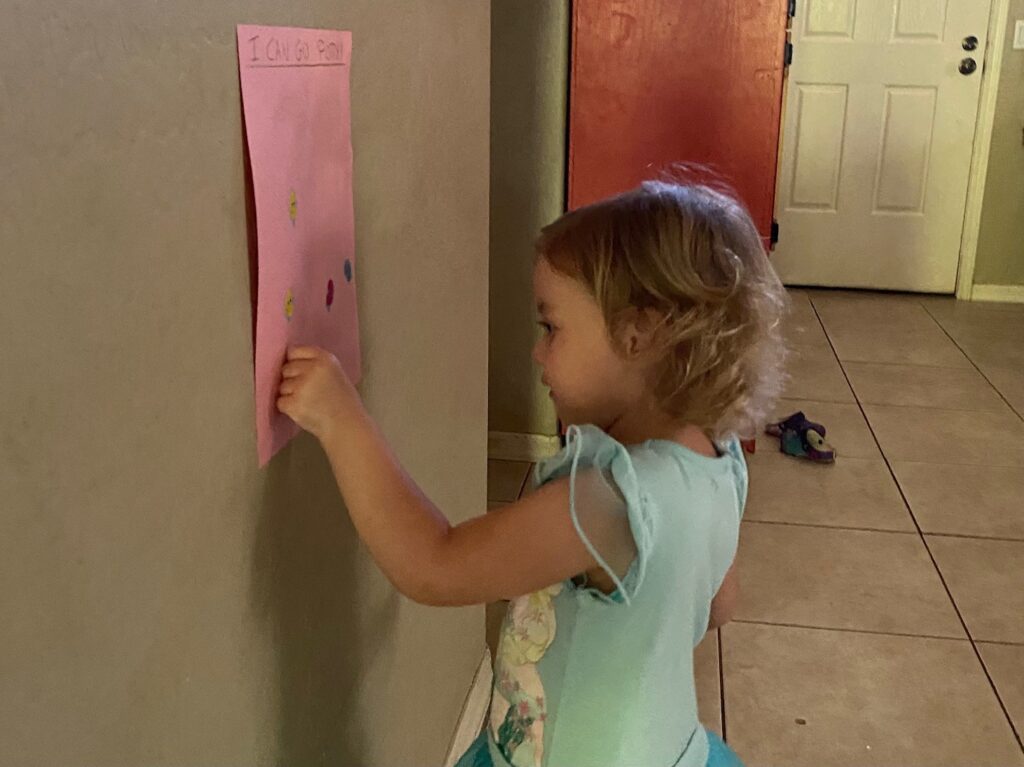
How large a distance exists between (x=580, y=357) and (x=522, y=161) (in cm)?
173

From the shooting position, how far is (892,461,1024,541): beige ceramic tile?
2.34 metres

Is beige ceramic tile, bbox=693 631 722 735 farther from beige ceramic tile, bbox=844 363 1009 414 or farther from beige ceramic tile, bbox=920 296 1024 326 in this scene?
beige ceramic tile, bbox=920 296 1024 326

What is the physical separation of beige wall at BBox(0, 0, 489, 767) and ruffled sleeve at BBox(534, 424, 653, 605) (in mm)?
207

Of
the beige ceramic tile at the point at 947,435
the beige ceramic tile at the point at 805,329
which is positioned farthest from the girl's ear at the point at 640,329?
the beige ceramic tile at the point at 805,329

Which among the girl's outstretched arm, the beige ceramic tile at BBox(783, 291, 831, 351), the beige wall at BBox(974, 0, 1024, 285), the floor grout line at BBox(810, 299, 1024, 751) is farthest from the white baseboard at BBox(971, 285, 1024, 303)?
the girl's outstretched arm

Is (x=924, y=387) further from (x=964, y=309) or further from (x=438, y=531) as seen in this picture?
(x=438, y=531)

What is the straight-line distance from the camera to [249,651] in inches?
27.6

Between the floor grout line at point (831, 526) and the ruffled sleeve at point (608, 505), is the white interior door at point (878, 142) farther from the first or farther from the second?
the ruffled sleeve at point (608, 505)

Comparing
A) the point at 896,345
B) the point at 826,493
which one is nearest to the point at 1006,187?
the point at 896,345

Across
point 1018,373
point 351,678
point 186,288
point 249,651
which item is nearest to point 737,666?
point 351,678

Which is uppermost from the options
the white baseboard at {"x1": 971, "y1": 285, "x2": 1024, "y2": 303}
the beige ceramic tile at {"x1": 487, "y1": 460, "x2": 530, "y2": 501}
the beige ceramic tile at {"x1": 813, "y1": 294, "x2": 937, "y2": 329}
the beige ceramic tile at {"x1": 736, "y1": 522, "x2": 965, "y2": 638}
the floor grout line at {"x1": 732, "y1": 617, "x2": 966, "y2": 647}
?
the white baseboard at {"x1": 971, "y1": 285, "x2": 1024, "y2": 303}

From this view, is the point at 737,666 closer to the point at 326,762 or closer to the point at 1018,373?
Answer: the point at 326,762

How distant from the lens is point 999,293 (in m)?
4.49

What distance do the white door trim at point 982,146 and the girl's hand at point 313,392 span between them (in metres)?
4.23
